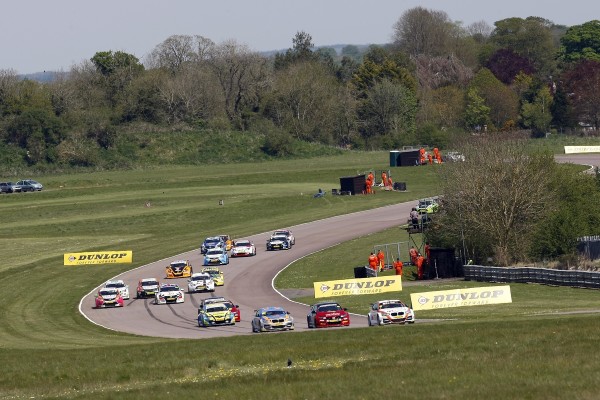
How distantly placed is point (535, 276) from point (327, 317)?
16.3m

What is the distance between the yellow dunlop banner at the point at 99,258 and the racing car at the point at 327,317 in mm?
36911

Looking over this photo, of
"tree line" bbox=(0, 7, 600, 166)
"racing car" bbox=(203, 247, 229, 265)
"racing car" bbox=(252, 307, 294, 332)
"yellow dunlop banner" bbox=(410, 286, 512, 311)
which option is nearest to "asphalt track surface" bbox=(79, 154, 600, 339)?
"racing car" bbox=(252, 307, 294, 332)

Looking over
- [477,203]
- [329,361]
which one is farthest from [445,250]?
[329,361]

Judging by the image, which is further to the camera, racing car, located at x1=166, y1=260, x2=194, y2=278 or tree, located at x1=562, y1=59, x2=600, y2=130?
tree, located at x1=562, y1=59, x2=600, y2=130

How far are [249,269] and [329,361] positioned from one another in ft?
140

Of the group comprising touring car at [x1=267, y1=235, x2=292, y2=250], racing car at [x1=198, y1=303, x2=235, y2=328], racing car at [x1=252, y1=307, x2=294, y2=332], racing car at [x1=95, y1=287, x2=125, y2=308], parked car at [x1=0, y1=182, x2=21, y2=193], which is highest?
racing car at [x1=252, y1=307, x2=294, y2=332]

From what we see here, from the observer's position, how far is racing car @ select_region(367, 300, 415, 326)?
46344 millimetres

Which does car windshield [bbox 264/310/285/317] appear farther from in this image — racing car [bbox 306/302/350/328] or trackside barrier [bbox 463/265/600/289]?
trackside barrier [bbox 463/265/600/289]

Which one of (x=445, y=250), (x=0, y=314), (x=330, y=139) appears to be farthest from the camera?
(x=330, y=139)

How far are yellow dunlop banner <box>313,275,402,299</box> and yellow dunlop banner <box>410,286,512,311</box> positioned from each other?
8.89m

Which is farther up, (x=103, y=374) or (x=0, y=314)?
(x=103, y=374)

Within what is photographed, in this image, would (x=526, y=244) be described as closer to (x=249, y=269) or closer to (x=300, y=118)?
(x=249, y=269)

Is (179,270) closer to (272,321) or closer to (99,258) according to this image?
(99,258)

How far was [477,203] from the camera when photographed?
69.1 m
